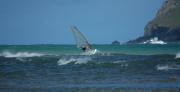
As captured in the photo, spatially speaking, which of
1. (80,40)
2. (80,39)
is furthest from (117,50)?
(80,39)

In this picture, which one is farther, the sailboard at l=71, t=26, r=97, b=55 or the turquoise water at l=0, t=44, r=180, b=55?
the turquoise water at l=0, t=44, r=180, b=55

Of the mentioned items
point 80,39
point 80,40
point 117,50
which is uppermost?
point 80,39

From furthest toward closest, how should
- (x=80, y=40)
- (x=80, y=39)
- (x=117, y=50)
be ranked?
(x=117, y=50) < (x=80, y=40) < (x=80, y=39)

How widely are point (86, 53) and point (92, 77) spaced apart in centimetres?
3837

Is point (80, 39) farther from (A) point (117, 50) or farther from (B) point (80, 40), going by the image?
(A) point (117, 50)

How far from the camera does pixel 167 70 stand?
45000 mm

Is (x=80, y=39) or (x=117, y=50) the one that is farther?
(x=117, y=50)

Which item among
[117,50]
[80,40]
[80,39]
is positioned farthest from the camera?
[117,50]

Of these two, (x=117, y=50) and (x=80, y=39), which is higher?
(x=80, y=39)

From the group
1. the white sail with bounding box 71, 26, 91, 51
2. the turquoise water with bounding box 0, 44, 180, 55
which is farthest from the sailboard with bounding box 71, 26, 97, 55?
the turquoise water with bounding box 0, 44, 180, 55

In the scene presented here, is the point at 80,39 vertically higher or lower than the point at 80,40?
higher

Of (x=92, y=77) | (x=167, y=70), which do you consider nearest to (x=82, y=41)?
(x=167, y=70)

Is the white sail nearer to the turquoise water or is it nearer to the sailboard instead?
the sailboard

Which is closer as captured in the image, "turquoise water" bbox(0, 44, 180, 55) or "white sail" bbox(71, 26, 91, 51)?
"white sail" bbox(71, 26, 91, 51)
